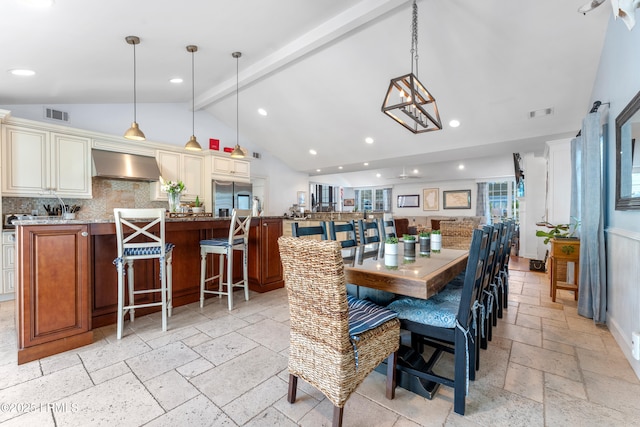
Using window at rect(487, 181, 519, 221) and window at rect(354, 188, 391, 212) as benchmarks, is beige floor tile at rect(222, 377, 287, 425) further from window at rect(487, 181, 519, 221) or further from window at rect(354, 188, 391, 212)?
window at rect(354, 188, 391, 212)

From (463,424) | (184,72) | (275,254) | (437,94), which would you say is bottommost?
(463,424)

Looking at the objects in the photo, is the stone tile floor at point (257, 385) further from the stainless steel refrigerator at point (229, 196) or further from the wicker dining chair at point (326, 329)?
the stainless steel refrigerator at point (229, 196)

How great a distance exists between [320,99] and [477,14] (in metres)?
2.68

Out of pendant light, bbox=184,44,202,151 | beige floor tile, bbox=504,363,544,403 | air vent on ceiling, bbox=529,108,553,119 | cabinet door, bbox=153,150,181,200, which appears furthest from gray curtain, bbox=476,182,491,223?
cabinet door, bbox=153,150,181,200

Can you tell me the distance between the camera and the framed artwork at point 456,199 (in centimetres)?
1029

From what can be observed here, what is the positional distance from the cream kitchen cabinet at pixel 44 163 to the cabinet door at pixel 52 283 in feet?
8.33

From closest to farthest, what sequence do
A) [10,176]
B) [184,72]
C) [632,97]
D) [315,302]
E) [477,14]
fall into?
1. [315,302]
2. [632,97]
3. [477,14]
4. [10,176]
5. [184,72]

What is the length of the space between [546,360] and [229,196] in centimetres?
553

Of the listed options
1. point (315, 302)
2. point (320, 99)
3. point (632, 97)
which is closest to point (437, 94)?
point (320, 99)

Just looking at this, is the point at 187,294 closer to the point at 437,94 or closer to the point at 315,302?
the point at 315,302

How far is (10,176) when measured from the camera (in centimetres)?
367

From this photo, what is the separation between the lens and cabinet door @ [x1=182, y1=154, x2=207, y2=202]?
5.52 m

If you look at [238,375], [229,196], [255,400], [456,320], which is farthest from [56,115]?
[456,320]

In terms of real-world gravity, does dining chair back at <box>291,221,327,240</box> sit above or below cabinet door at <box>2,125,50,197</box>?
below
